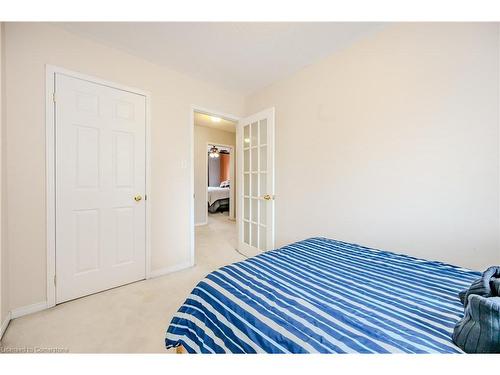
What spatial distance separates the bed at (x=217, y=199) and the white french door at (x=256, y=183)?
11.6 feet

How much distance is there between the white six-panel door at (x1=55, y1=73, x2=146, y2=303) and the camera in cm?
170

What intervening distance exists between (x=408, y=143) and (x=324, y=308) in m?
1.46

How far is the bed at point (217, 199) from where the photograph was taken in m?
6.48

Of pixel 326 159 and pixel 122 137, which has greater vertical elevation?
pixel 122 137

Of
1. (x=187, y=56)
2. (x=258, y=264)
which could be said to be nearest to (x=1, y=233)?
(x=258, y=264)

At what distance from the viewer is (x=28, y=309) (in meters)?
1.55

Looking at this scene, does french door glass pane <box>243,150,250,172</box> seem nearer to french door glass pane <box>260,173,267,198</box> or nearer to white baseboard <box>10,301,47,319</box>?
french door glass pane <box>260,173,267,198</box>

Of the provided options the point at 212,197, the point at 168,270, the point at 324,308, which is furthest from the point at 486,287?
the point at 212,197

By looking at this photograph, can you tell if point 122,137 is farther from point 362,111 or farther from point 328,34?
point 362,111

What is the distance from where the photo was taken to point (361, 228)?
1.81 m

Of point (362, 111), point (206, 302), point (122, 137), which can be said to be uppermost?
point (362, 111)

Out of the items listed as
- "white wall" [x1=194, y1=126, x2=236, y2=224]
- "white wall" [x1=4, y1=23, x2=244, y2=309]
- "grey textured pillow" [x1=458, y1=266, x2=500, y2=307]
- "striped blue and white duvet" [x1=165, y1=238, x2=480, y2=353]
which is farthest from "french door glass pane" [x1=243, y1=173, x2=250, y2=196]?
"grey textured pillow" [x1=458, y1=266, x2=500, y2=307]

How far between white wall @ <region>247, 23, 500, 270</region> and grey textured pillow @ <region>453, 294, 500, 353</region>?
1037mm

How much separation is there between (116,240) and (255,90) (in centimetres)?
260
